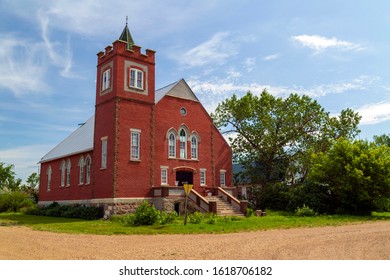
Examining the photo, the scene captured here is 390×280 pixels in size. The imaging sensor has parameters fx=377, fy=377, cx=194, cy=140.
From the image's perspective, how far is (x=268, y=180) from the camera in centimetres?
3819

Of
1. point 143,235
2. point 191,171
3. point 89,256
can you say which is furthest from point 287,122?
point 89,256

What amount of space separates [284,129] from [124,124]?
54.8ft

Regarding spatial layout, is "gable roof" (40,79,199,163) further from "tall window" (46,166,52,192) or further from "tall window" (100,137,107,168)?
"tall window" (100,137,107,168)

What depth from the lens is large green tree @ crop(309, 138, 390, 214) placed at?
89.0ft

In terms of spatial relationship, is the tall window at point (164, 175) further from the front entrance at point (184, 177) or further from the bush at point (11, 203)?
the bush at point (11, 203)

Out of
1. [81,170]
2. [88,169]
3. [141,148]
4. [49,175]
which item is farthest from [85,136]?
[141,148]

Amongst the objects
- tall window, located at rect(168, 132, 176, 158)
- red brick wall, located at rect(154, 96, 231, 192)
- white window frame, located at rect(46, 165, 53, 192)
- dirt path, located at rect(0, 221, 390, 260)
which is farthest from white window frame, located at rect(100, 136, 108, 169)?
dirt path, located at rect(0, 221, 390, 260)

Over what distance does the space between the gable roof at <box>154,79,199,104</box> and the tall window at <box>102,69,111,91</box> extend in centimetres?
419

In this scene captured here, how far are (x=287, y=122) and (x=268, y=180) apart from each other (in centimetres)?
615

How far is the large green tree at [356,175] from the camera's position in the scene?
27.1 metres

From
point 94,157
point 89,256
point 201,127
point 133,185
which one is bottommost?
point 89,256

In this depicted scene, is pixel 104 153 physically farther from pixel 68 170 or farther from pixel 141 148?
pixel 68 170

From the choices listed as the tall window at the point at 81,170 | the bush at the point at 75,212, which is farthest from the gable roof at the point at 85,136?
the bush at the point at 75,212

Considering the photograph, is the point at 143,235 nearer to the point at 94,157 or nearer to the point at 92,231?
the point at 92,231
